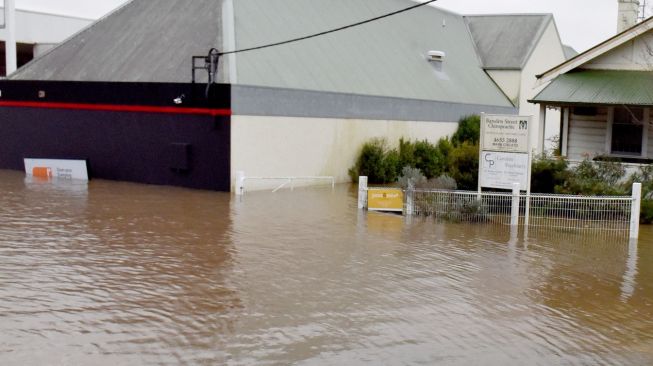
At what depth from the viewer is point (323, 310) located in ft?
36.3

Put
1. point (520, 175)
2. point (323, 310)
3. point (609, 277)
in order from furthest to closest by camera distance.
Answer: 1. point (520, 175)
2. point (609, 277)
3. point (323, 310)

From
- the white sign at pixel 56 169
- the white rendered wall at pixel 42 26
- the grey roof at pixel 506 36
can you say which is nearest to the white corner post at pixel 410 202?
the white sign at pixel 56 169

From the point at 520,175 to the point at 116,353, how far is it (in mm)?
13260

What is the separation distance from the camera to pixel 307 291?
1212 cm

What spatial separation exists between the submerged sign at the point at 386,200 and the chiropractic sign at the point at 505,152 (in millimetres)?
2046

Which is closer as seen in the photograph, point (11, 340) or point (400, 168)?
point (11, 340)

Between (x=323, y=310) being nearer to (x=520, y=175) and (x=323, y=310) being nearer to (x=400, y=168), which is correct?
(x=520, y=175)

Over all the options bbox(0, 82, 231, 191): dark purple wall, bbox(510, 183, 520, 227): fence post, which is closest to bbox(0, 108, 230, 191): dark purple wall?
bbox(0, 82, 231, 191): dark purple wall

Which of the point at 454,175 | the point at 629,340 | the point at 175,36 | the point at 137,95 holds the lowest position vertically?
the point at 629,340

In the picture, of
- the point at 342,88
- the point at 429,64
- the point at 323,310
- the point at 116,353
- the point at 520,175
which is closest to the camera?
the point at 116,353

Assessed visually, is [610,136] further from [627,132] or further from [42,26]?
[42,26]

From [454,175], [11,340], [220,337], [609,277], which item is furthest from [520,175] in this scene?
[11,340]

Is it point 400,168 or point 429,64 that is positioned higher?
point 429,64

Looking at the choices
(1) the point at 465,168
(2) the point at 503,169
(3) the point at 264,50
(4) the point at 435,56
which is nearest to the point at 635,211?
(2) the point at 503,169
